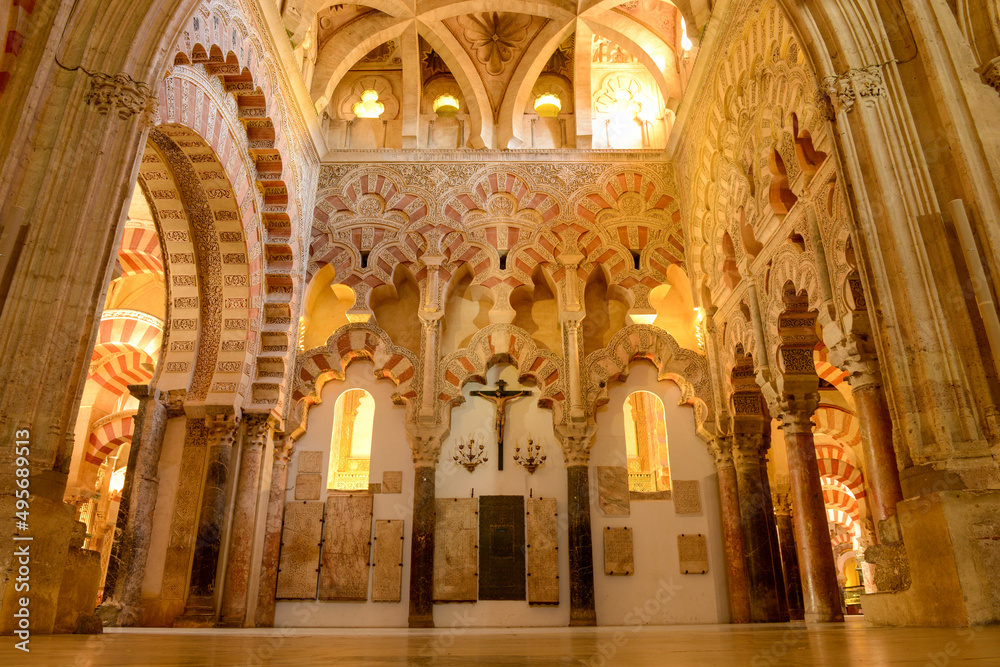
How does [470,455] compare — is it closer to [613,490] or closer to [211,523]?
[613,490]

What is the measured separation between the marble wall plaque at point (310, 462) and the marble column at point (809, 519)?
6128 millimetres

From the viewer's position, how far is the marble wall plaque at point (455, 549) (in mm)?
9078

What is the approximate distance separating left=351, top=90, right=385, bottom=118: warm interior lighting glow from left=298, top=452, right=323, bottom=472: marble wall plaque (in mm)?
5540

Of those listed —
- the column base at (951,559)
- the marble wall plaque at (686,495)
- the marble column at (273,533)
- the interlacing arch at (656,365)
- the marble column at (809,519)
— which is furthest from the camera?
the interlacing arch at (656,365)

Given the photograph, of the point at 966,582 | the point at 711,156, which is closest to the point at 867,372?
the point at 966,582

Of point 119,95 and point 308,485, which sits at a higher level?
point 119,95

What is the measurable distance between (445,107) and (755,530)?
7984 mm

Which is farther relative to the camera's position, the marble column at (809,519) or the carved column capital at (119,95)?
the marble column at (809,519)

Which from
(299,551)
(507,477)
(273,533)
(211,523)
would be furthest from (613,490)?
(211,523)

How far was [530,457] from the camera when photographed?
972 cm

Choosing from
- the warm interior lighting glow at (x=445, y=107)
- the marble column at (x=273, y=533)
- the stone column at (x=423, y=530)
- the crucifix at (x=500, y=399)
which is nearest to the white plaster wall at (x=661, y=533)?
the crucifix at (x=500, y=399)

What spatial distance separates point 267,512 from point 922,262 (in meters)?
8.16

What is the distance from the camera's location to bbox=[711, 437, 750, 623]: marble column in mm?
8766

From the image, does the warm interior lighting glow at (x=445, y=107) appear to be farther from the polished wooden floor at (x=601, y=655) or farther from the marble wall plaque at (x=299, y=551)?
the polished wooden floor at (x=601, y=655)
